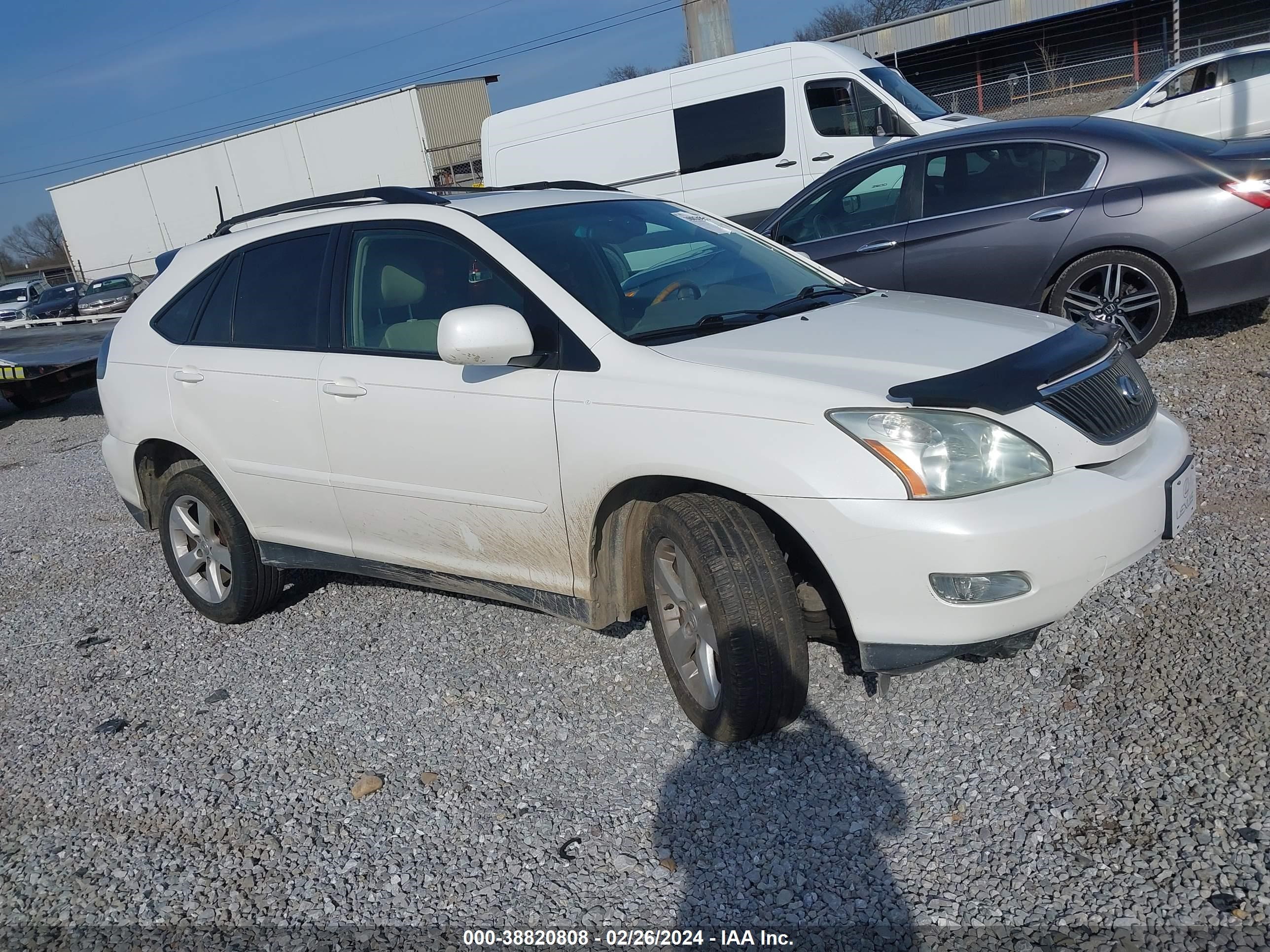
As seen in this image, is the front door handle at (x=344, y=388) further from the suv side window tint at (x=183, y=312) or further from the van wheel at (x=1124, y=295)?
the van wheel at (x=1124, y=295)

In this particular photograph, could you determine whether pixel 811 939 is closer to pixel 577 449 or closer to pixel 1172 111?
pixel 577 449

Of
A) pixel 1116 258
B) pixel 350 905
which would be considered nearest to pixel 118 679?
pixel 350 905

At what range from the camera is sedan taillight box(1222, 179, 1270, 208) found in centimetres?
595

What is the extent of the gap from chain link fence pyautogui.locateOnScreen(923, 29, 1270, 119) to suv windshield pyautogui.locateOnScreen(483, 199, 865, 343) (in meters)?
26.1

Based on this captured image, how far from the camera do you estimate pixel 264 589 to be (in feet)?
15.8

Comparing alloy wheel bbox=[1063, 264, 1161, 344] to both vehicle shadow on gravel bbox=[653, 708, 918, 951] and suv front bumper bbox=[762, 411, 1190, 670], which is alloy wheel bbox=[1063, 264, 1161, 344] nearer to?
suv front bumper bbox=[762, 411, 1190, 670]

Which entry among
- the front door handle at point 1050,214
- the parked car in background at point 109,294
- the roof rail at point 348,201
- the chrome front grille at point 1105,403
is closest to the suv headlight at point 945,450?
the chrome front grille at point 1105,403

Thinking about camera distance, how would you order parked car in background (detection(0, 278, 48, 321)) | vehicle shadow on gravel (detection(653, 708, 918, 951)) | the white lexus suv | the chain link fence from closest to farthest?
vehicle shadow on gravel (detection(653, 708, 918, 951)), the white lexus suv, parked car in background (detection(0, 278, 48, 321)), the chain link fence

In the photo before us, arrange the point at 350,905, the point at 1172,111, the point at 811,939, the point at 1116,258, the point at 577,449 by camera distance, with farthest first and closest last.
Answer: the point at 1172,111, the point at 1116,258, the point at 577,449, the point at 350,905, the point at 811,939

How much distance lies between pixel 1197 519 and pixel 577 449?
274cm

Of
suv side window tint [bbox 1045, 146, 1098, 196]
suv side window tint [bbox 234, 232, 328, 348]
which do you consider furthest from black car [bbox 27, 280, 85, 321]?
suv side window tint [bbox 1045, 146, 1098, 196]

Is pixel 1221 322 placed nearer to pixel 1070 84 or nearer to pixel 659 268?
pixel 659 268

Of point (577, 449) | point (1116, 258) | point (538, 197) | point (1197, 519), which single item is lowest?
point (1197, 519)


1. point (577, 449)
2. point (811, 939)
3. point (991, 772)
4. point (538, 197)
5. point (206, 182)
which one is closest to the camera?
point (811, 939)
